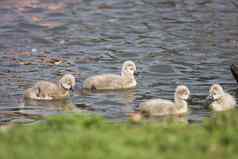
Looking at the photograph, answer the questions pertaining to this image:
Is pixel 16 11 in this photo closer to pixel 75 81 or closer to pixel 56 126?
pixel 75 81

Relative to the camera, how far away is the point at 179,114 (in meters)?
11.9

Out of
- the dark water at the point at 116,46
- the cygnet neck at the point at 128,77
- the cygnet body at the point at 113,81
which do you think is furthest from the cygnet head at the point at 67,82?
the cygnet neck at the point at 128,77

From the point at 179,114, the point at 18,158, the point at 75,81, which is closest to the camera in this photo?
the point at 18,158

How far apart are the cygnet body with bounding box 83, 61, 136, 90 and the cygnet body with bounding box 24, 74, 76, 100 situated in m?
0.34

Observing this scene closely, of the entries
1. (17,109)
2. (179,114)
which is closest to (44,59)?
(17,109)

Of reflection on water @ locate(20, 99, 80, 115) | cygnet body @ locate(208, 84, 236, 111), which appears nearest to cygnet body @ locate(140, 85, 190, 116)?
cygnet body @ locate(208, 84, 236, 111)

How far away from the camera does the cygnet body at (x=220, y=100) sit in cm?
1224

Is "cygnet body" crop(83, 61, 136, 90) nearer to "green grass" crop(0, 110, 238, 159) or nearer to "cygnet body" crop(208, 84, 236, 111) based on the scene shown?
"cygnet body" crop(208, 84, 236, 111)

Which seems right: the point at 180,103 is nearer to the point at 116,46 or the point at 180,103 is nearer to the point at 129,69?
the point at 129,69

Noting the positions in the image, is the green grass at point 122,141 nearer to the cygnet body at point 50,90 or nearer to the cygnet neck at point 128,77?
the cygnet body at point 50,90

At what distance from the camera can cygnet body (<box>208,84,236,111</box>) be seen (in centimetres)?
1224

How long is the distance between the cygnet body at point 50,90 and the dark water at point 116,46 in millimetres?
205

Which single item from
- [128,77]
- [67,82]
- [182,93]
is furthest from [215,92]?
[67,82]

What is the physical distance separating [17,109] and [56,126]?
494 centimetres
